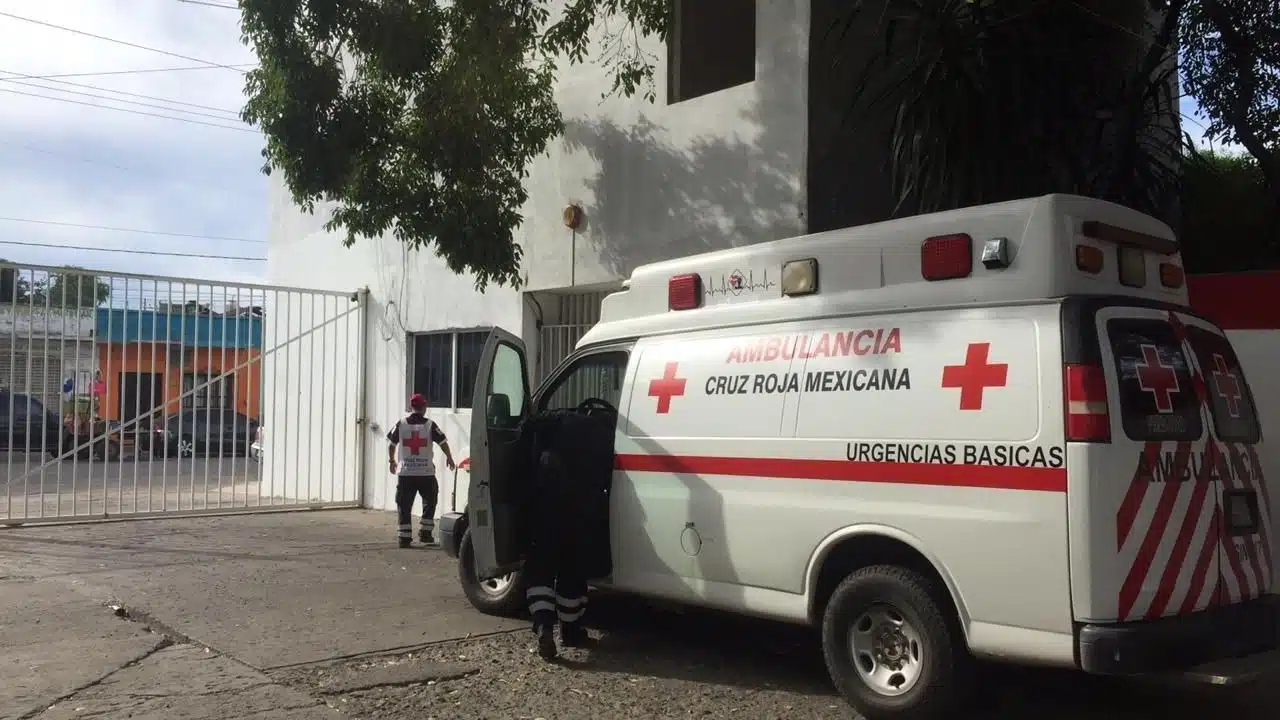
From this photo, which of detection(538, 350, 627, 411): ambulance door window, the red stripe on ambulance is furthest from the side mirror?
the red stripe on ambulance

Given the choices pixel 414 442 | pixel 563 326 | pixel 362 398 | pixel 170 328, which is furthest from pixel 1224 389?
pixel 170 328

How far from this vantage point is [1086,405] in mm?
4449

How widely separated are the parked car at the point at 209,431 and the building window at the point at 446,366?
247 centimetres

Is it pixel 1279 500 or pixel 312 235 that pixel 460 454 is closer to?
pixel 312 235

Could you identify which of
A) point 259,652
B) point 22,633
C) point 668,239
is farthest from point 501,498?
point 668,239

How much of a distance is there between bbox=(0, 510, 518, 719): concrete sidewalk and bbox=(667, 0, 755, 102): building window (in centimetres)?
547

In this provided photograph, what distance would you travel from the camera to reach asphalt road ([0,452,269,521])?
1208cm

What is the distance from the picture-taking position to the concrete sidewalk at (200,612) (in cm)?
577

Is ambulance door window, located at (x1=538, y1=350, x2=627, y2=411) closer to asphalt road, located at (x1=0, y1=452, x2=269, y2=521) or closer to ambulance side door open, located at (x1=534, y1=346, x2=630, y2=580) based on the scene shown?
ambulance side door open, located at (x1=534, y1=346, x2=630, y2=580)

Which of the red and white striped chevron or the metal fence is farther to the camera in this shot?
the metal fence

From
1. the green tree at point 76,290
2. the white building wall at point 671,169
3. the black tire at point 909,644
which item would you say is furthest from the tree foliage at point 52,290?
the black tire at point 909,644

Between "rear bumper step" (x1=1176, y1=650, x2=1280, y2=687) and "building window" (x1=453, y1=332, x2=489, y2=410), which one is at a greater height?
A: "building window" (x1=453, y1=332, x2=489, y2=410)

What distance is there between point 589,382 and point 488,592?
1668 mm

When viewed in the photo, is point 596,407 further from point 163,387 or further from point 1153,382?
point 163,387
